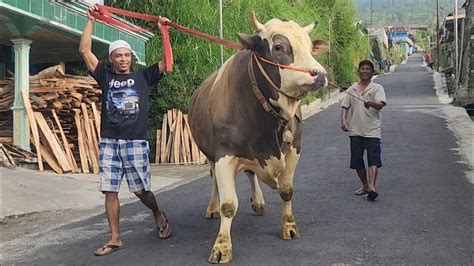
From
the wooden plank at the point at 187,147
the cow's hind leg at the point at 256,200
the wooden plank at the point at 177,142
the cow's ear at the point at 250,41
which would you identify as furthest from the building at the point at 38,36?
the cow's ear at the point at 250,41

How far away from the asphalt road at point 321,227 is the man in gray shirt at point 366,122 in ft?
1.14

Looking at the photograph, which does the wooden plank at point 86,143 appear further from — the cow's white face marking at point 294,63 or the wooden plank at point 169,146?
the cow's white face marking at point 294,63

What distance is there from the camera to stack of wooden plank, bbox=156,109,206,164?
1261 centimetres

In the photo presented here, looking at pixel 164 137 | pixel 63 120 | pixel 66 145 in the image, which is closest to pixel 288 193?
pixel 66 145

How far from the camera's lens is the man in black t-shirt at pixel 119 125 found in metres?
5.02

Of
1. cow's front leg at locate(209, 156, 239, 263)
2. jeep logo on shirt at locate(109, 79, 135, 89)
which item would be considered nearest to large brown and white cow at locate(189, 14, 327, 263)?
cow's front leg at locate(209, 156, 239, 263)

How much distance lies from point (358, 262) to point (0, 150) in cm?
734

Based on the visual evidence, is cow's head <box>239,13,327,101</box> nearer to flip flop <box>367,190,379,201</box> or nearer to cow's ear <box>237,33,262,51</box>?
cow's ear <box>237,33,262,51</box>

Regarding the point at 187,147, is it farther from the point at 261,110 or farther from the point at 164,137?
the point at 261,110

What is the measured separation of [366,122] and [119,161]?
132 inches

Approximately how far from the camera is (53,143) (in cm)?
1073

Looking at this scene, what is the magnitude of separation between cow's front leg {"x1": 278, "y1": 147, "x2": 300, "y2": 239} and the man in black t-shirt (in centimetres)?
127

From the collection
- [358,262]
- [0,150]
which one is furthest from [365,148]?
[0,150]

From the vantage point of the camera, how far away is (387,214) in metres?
6.13
